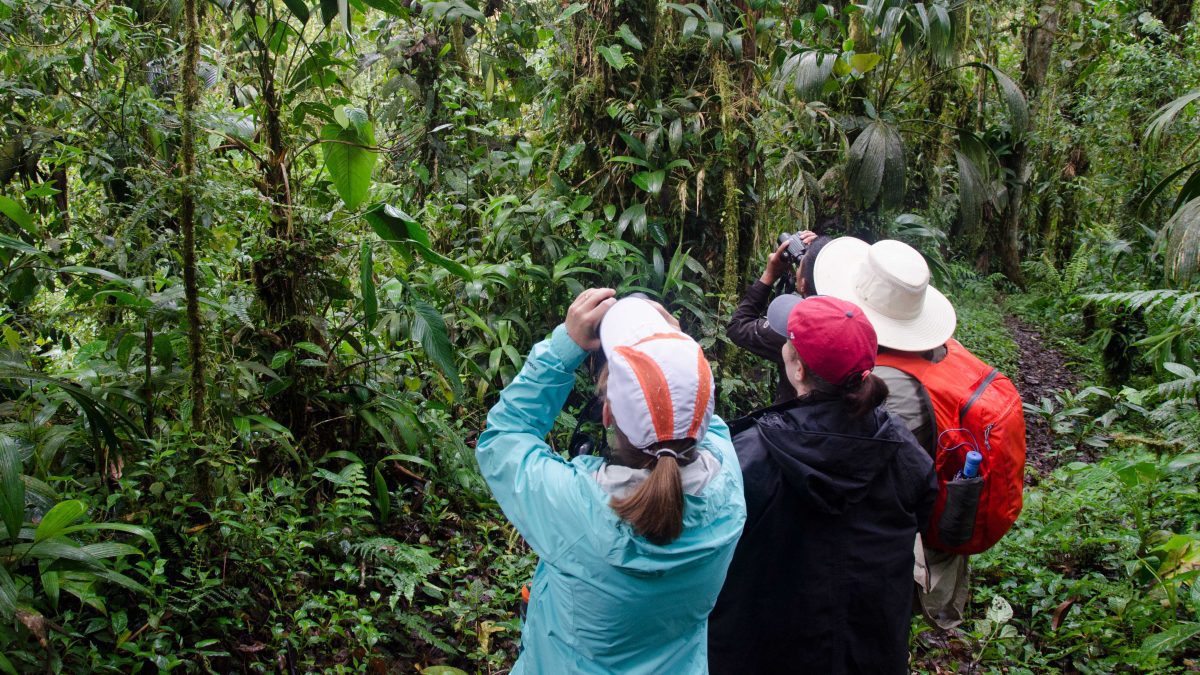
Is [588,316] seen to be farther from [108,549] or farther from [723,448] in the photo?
[108,549]

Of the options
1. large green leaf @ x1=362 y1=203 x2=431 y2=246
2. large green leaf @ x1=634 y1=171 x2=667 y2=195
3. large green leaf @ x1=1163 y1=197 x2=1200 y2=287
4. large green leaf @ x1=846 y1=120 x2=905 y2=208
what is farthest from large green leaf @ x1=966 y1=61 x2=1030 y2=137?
large green leaf @ x1=362 y1=203 x2=431 y2=246

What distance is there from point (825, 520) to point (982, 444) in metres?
0.57

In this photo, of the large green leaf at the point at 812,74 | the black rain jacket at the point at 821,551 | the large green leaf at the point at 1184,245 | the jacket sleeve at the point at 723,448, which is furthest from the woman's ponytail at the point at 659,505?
the large green leaf at the point at 1184,245

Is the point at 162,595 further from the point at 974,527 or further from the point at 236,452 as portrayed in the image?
the point at 974,527

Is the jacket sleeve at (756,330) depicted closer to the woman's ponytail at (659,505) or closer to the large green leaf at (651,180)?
the large green leaf at (651,180)

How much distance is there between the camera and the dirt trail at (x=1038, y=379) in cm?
539

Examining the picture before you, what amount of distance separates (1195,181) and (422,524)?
396 centimetres

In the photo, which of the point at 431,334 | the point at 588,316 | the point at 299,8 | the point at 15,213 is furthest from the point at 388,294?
the point at 588,316

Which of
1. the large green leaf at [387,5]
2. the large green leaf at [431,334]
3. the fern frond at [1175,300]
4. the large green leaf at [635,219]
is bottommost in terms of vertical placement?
the fern frond at [1175,300]

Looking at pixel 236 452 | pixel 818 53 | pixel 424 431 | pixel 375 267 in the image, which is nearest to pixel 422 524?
pixel 424 431

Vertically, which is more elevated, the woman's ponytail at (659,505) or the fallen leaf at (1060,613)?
the woman's ponytail at (659,505)

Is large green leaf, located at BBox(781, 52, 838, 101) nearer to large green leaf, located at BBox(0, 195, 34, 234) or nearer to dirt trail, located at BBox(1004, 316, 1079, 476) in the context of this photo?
dirt trail, located at BBox(1004, 316, 1079, 476)

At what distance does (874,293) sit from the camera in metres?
2.42

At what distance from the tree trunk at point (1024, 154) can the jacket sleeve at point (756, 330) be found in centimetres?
802
